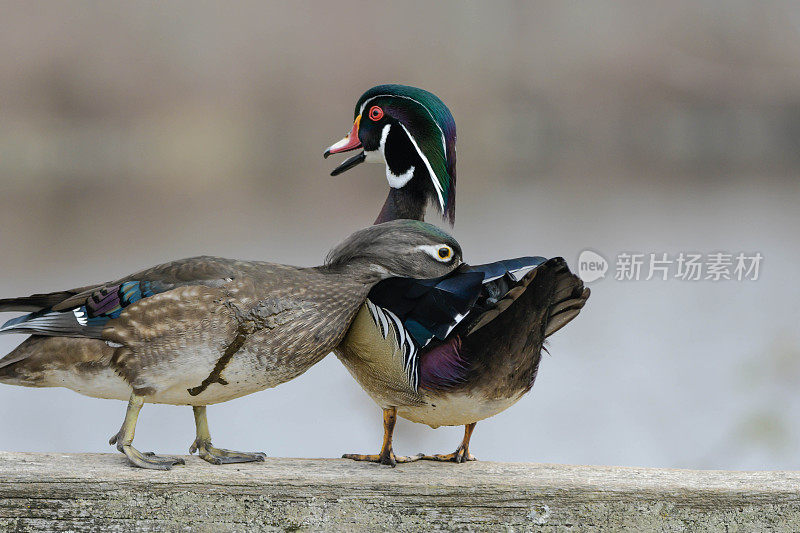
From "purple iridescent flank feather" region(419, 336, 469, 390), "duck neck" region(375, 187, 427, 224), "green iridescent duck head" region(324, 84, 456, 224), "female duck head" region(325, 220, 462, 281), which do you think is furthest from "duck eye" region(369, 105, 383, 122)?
"purple iridescent flank feather" region(419, 336, 469, 390)

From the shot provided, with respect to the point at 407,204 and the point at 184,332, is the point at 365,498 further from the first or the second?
the point at 407,204

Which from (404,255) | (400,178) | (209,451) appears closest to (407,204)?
(400,178)

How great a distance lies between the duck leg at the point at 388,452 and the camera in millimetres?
1039

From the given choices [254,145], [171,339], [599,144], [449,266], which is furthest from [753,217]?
[171,339]

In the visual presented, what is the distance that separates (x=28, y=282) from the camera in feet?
6.04

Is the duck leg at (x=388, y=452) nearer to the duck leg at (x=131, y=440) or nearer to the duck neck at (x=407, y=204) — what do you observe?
the duck leg at (x=131, y=440)

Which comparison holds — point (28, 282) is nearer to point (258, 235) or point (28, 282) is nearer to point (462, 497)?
point (258, 235)

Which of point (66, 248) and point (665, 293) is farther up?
point (66, 248)

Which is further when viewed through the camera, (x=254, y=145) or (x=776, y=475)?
(x=254, y=145)

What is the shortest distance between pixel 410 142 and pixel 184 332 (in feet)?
1.50

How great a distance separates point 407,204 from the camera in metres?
1.32

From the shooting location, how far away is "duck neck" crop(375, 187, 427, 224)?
51.4 inches

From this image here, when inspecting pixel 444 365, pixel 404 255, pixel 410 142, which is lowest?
pixel 444 365

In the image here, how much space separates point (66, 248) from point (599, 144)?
1432 millimetres
